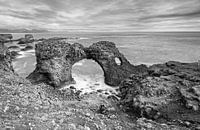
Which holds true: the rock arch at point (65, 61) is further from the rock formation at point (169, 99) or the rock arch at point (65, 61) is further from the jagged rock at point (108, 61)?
the rock formation at point (169, 99)

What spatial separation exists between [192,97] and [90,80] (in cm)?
1706

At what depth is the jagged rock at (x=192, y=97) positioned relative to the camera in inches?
348

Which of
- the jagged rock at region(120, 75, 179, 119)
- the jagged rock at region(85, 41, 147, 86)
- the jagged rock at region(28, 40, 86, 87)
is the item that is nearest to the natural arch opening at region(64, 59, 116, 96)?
the jagged rock at region(85, 41, 147, 86)

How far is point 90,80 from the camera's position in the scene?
24281 mm

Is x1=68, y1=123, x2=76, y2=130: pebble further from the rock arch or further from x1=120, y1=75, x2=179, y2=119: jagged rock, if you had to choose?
the rock arch

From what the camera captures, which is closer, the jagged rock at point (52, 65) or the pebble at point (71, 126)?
the pebble at point (71, 126)

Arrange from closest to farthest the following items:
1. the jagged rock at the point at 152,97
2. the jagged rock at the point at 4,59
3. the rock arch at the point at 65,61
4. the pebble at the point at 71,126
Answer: the pebble at the point at 71,126, the jagged rock at the point at 152,97, the jagged rock at the point at 4,59, the rock arch at the point at 65,61

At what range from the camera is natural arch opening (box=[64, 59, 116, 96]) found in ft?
65.7

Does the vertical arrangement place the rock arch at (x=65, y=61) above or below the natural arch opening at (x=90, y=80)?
above

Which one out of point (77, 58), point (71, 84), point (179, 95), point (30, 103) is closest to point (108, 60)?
point (77, 58)

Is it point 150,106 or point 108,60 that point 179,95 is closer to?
point 150,106

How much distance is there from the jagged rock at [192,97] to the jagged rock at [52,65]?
1603cm

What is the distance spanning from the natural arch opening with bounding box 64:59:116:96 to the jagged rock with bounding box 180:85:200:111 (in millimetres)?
10369

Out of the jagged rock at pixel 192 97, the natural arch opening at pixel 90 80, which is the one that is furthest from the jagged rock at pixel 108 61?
the jagged rock at pixel 192 97
